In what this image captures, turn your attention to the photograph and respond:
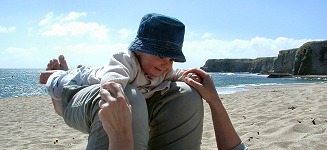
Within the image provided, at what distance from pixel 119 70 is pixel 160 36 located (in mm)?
416

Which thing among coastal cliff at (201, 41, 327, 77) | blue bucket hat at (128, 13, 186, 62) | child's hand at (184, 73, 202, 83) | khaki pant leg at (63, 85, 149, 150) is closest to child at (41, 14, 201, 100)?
blue bucket hat at (128, 13, 186, 62)

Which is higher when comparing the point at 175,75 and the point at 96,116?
the point at 175,75

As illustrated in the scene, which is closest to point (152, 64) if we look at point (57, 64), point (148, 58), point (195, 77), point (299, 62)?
point (148, 58)

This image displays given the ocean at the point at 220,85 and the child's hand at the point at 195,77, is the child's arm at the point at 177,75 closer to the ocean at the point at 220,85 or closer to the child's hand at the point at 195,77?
the child's hand at the point at 195,77

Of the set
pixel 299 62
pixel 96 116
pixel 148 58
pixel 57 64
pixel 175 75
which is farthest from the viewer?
pixel 299 62

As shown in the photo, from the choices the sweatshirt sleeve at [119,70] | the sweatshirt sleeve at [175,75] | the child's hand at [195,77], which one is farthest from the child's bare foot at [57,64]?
the child's hand at [195,77]

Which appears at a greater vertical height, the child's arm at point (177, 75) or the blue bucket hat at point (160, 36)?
the blue bucket hat at point (160, 36)

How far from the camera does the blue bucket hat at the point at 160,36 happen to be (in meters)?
2.20

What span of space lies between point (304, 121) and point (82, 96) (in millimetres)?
3201

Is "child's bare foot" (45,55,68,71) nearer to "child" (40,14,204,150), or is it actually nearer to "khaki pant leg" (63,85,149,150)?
"child" (40,14,204,150)

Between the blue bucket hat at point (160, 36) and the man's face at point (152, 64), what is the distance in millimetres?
53

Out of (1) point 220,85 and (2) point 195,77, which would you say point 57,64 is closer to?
(2) point 195,77

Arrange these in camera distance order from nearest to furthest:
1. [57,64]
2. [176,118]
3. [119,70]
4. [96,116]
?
[96,116] → [119,70] → [176,118] → [57,64]

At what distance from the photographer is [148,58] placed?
2.25m
